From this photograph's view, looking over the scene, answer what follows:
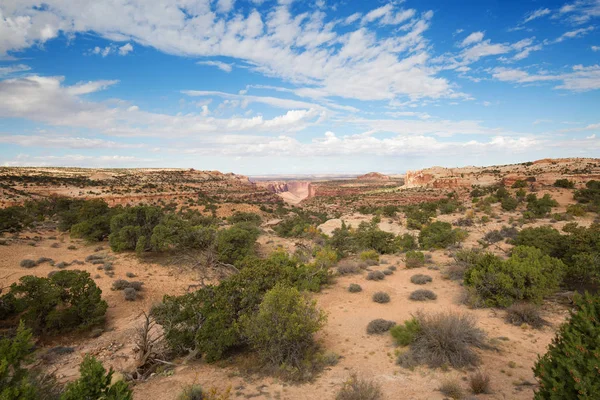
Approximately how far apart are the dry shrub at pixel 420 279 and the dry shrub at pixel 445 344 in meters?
5.67

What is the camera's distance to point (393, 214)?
37.2m

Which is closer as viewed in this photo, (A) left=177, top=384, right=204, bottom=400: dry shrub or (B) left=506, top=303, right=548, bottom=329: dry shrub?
(A) left=177, top=384, right=204, bottom=400: dry shrub

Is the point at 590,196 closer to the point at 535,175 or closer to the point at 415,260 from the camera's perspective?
the point at 535,175

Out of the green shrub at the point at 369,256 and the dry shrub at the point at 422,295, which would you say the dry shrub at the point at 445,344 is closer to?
the dry shrub at the point at 422,295

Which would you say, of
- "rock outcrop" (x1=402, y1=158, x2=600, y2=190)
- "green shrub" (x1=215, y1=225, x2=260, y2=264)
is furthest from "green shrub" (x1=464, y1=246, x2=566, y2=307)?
"rock outcrop" (x1=402, y1=158, x2=600, y2=190)

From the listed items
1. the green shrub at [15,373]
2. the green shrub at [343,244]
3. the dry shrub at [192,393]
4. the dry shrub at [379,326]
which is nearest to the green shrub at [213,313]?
the dry shrub at [192,393]

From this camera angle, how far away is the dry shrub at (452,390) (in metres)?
6.33

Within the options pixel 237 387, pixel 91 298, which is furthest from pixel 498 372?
pixel 91 298

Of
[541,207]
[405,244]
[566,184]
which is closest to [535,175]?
[566,184]

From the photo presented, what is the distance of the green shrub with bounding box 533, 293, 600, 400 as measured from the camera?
13.0 feet

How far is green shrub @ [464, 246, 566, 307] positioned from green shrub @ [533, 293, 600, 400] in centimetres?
657

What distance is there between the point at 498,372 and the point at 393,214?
30.9m

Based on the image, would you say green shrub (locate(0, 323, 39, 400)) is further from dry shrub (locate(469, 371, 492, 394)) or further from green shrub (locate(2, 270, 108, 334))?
dry shrub (locate(469, 371, 492, 394))

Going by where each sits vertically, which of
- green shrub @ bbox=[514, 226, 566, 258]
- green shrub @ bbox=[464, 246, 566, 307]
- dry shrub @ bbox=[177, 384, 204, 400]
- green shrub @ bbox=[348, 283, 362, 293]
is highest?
green shrub @ bbox=[514, 226, 566, 258]
